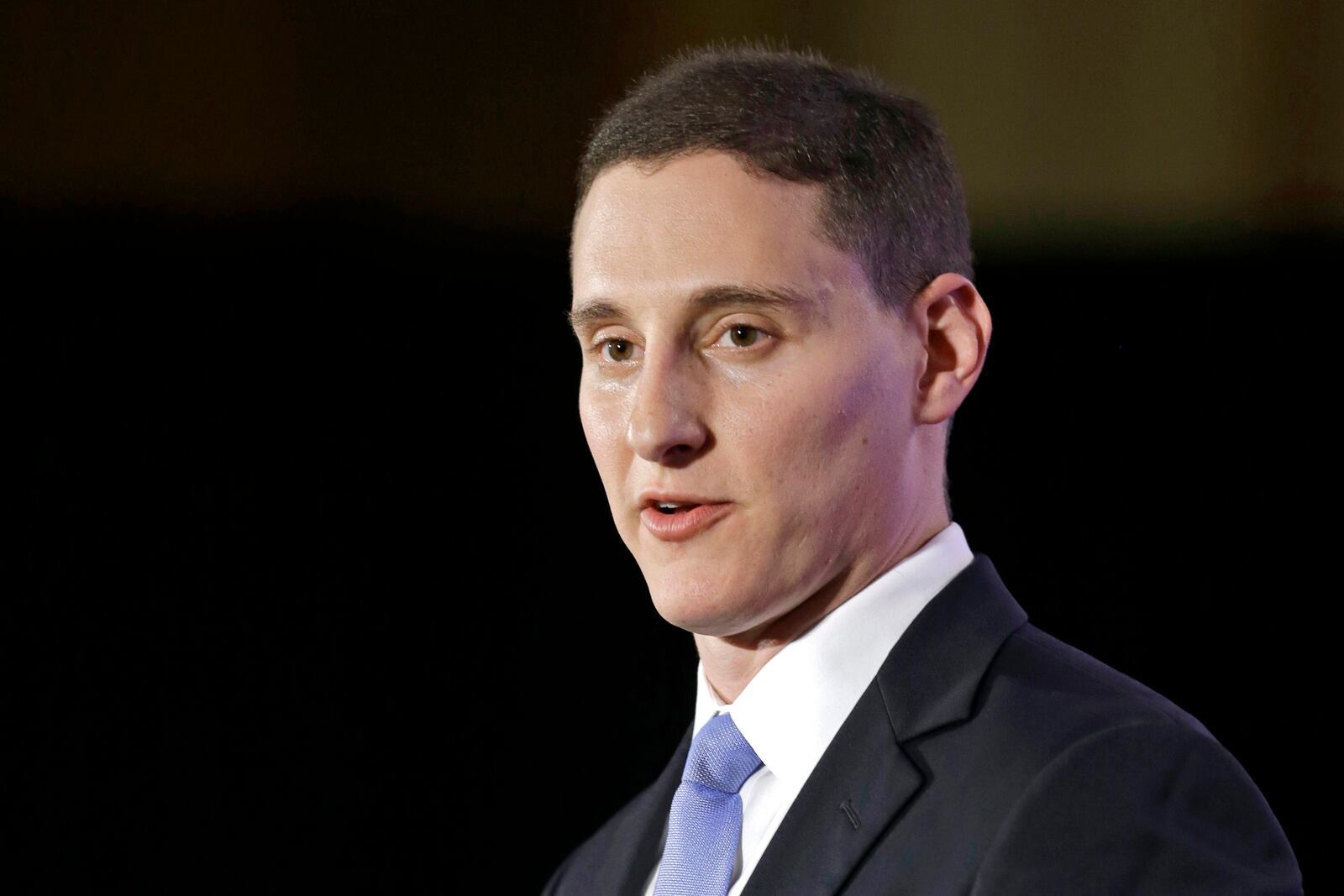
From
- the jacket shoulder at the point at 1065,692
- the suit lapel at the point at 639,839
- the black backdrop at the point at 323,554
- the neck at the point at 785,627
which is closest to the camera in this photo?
the jacket shoulder at the point at 1065,692

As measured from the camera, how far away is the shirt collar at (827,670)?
5.71 ft

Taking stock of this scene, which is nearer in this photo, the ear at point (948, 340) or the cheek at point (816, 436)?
the cheek at point (816, 436)

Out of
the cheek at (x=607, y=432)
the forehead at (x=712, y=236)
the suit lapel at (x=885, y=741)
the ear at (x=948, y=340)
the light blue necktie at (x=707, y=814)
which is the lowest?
the light blue necktie at (x=707, y=814)

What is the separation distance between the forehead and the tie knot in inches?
20.7

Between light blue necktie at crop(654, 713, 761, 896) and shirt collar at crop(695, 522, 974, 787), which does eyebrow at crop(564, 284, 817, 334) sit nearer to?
shirt collar at crop(695, 522, 974, 787)

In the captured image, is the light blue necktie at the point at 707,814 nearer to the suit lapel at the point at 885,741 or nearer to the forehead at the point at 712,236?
the suit lapel at the point at 885,741

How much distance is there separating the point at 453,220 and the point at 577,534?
0.70 m

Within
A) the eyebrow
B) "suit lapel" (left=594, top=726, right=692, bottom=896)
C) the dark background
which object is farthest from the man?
the dark background

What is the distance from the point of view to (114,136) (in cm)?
314

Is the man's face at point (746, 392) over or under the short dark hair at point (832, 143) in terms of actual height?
under

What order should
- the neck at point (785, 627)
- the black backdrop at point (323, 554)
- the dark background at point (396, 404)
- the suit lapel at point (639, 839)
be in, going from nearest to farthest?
the neck at point (785, 627) → the suit lapel at point (639, 839) → the dark background at point (396, 404) → the black backdrop at point (323, 554)

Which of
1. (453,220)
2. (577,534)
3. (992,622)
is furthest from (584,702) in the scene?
(992,622)

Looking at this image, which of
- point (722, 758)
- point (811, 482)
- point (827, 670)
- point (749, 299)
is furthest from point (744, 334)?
point (722, 758)

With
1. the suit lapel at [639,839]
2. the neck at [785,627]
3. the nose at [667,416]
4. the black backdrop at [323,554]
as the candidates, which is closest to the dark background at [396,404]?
the black backdrop at [323,554]
